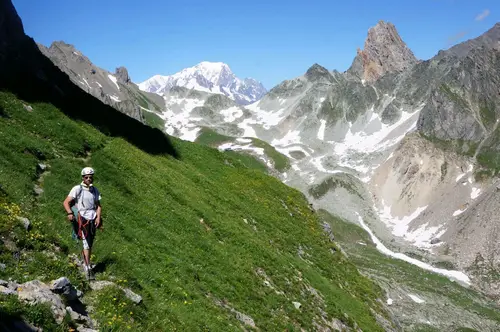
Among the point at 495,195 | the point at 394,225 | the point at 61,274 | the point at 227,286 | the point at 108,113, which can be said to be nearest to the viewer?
the point at 61,274

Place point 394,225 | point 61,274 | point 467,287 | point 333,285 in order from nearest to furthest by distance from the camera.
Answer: point 61,274 → point 333,285 → point 467,287 → point 394,225

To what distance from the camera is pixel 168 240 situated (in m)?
24.1

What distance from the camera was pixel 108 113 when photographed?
4347cm

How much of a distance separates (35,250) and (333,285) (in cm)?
2669

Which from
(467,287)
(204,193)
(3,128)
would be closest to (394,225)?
(467,287)

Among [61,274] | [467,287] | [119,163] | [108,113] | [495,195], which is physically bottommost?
[467,287]

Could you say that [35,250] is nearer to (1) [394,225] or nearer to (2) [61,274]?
(2) [61,274]

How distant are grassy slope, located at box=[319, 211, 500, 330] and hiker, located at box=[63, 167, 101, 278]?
85410 mm

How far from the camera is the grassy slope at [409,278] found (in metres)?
106

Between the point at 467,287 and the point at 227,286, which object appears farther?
the point at 467,287

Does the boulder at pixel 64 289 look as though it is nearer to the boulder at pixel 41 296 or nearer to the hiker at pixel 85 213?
the boulder at pixel 41 296

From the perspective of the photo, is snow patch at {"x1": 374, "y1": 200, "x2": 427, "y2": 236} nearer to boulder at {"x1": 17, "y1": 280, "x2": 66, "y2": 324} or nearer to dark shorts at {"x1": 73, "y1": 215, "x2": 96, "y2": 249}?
dark shorts at {"x1": 73, "y1": 215, "x2": 96, "y2": 249}

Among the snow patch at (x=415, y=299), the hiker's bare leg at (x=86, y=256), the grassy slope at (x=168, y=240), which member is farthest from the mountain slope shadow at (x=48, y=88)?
the snow patch at (x=415, y=299)

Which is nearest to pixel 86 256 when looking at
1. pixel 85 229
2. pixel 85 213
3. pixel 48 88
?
pixel 85 229
